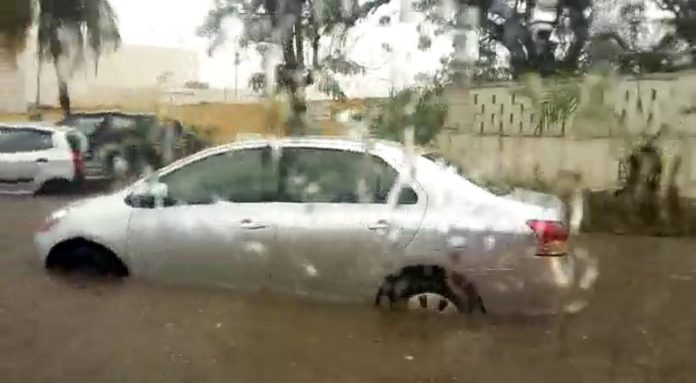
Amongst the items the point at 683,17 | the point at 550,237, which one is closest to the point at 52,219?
the point at 550,237

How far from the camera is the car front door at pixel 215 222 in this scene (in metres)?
1.85

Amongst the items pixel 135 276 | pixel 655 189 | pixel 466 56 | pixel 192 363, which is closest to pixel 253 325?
pixel 192 363

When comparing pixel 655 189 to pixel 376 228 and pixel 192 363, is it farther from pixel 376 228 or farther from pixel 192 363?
pixel 192 363

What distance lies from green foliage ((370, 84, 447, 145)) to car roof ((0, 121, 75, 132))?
64cm

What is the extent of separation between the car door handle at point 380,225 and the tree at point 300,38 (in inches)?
9.2

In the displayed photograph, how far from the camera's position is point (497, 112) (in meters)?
1.78

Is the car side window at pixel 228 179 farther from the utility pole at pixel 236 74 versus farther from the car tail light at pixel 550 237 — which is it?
the car tail light at pixel 550 237

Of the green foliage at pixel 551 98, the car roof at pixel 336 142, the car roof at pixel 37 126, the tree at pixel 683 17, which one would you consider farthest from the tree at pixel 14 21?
the tree at pixel 683 17

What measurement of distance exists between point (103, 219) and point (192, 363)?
1.20 ft

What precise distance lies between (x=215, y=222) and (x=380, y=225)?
34 cm

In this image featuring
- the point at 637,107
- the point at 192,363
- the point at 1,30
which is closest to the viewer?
the point at 637,107

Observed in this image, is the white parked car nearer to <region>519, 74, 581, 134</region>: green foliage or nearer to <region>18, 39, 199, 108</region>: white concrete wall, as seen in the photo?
<region>18, 39, 199, 108</region>: white concrete wall

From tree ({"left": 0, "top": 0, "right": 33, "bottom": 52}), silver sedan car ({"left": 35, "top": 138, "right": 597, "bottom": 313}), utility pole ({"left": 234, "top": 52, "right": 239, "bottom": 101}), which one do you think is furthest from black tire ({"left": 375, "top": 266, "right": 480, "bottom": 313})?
tree ({"left": 0, "top": 0, "right": 33, "bottom": 52})

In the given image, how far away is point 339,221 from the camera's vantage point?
1.84 metres
